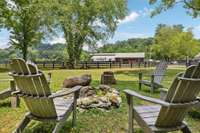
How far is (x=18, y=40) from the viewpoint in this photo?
1400 inches

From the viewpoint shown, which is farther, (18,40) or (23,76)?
(18,40)

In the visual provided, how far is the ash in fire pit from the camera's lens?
637 cm

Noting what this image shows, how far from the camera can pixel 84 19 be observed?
1356 inches

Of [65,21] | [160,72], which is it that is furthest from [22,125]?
[65,21]

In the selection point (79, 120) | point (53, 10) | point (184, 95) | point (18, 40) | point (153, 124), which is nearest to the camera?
point (184, 95)

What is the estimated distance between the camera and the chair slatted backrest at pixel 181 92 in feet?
11.5

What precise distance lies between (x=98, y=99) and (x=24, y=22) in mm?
29717

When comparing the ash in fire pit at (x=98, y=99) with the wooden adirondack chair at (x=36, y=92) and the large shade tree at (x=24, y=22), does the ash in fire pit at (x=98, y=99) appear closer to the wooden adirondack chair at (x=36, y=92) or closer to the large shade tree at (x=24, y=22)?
the wooden adirondack chair at (x=36, y=92)

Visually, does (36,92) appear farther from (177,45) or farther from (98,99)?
(177,45)

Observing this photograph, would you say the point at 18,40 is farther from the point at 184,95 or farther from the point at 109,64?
the point at 184,95

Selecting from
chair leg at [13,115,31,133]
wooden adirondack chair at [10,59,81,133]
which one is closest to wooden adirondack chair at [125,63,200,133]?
wooden adirondack chair at [10,59,81,133]

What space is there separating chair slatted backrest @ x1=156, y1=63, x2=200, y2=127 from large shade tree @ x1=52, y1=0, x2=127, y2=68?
30.0m

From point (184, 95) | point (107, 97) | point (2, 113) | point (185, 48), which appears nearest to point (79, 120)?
point (107, 97)

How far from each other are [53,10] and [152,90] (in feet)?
83.3
